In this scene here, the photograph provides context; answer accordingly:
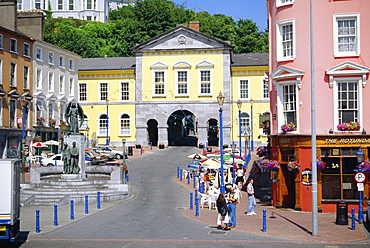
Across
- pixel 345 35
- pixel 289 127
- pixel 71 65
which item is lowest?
pixel 289 127

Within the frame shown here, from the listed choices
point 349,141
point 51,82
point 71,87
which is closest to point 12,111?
point 51,82

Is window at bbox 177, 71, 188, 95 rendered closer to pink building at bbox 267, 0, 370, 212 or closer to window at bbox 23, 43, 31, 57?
window at bbox 23, 43, 31, 57

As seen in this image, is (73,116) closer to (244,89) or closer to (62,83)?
(62,83)

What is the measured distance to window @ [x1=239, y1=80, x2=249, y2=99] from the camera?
213 feet

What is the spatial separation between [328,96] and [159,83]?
41795mm

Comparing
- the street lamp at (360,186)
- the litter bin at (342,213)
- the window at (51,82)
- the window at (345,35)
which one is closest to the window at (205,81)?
the window at (51,82)

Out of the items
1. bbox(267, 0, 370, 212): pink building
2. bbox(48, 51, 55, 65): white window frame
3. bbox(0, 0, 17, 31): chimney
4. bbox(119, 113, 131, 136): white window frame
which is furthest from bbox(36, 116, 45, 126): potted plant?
bbox(267, 0, 370, 212): pink building

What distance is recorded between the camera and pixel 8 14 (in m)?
49.6

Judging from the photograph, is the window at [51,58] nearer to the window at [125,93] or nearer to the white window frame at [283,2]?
the window at [125,93]

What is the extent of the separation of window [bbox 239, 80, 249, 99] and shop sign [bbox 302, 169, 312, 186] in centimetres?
4099

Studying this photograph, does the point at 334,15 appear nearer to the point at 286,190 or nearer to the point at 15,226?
the point at 286,190

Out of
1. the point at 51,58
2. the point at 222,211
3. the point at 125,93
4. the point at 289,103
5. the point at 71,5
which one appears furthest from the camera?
the point at 71,5

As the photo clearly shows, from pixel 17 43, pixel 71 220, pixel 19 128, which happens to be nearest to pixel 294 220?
pixel 71 220

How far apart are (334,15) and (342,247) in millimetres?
12169
